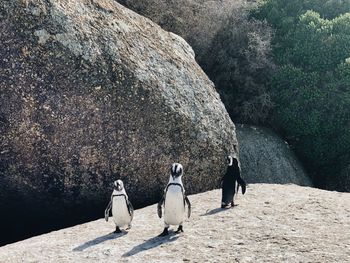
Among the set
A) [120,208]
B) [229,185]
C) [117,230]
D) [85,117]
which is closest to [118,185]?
[120,208]

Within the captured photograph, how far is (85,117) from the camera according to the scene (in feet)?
45.9

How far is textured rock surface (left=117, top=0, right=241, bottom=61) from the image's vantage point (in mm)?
24891

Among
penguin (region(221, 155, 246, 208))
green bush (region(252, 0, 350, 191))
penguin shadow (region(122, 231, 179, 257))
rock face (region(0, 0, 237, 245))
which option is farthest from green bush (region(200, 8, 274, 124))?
penguin shadow (region(122, 231, 179, 257))

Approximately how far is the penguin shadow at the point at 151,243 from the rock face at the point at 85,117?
3.73 meters

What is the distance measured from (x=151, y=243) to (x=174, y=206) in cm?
95

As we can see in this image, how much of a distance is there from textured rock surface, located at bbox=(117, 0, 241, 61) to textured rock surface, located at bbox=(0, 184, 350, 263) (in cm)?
1236

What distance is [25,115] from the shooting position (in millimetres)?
13453

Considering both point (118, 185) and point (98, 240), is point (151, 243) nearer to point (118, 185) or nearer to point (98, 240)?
point (98, 240)

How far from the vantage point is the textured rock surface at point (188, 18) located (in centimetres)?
2489

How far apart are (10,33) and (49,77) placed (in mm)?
1481

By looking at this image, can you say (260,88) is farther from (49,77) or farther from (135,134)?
(49,77)

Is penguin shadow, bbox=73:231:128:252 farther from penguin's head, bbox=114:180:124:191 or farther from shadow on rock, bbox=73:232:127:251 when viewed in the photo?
penguin's head, bbox=114:180:124:191

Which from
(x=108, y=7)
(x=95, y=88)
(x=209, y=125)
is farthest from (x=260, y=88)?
(x=95, y=88)

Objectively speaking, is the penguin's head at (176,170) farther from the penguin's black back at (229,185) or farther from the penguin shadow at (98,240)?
the penguin's black back at (229,185)
